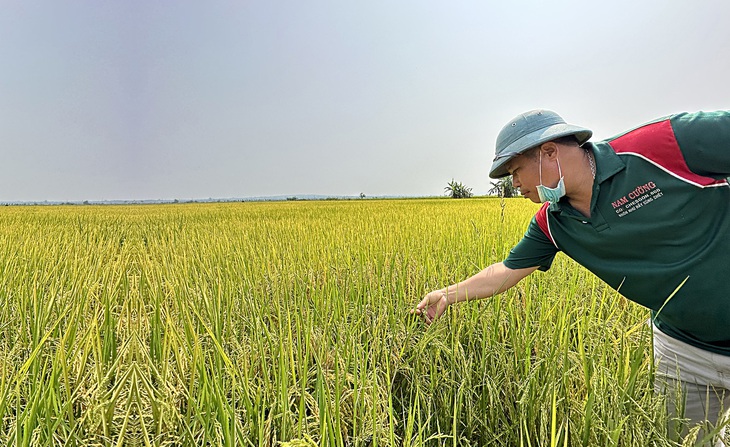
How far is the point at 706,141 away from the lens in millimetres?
1031

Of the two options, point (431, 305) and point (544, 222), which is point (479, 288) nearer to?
point (431, 305)

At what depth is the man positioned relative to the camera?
42.3 inches

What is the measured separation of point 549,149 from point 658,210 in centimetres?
34

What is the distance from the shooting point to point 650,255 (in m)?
1.17

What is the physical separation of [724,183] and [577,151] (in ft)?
1.25

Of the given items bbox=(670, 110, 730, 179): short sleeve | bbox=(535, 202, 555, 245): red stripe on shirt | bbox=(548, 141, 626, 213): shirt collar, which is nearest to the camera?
bbox=(670, 110, 730, 179): short sleeve

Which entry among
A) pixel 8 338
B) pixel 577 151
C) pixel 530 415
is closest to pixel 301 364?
pixel 530 415

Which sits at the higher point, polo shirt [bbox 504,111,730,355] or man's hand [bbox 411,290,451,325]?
polo shirt [bbox 504,111,730,355]

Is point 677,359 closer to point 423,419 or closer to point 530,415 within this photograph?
point 530,415

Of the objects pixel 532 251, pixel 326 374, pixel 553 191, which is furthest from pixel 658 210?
pixel 326 374

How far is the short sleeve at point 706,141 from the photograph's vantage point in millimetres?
1021

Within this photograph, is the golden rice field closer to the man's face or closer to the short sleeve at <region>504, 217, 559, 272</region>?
the short sleeve at <region>504, 217, 559, 272</region>

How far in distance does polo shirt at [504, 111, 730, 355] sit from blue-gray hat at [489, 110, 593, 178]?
0.49 ft

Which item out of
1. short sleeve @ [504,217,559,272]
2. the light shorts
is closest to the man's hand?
short sleeve @ [504,217,559,272]
